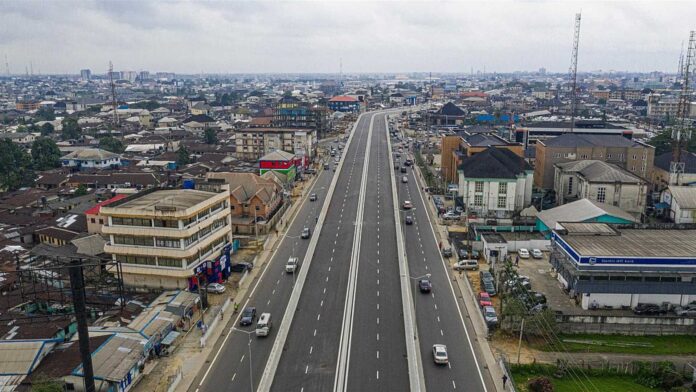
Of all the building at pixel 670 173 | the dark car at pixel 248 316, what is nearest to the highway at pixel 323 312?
the dark car at pixel 248 316

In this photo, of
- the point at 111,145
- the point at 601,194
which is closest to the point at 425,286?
the point at 601,194

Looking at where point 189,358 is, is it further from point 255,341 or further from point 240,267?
point 240,267

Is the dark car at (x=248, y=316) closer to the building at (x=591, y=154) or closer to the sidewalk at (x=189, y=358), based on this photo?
the sidewalk at (x=189, y=358)

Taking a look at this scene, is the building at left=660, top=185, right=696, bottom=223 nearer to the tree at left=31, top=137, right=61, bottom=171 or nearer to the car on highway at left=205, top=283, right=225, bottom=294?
the car on highway at left=205, top=283, right=225, bottom=294

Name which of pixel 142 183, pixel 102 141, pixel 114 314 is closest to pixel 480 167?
pixel 114 314

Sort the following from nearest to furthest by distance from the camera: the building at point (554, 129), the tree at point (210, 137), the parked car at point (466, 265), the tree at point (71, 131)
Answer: the parked car at point (466, 265) < the building at point (554, 129) < the tree at point (210, 137) < the tree at point (71, 131)

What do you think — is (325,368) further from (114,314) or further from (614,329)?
(614,329)

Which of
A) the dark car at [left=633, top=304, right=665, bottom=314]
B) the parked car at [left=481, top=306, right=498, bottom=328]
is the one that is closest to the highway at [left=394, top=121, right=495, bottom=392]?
the parked car at [left=481, top=306, right=498, bottom=328]
